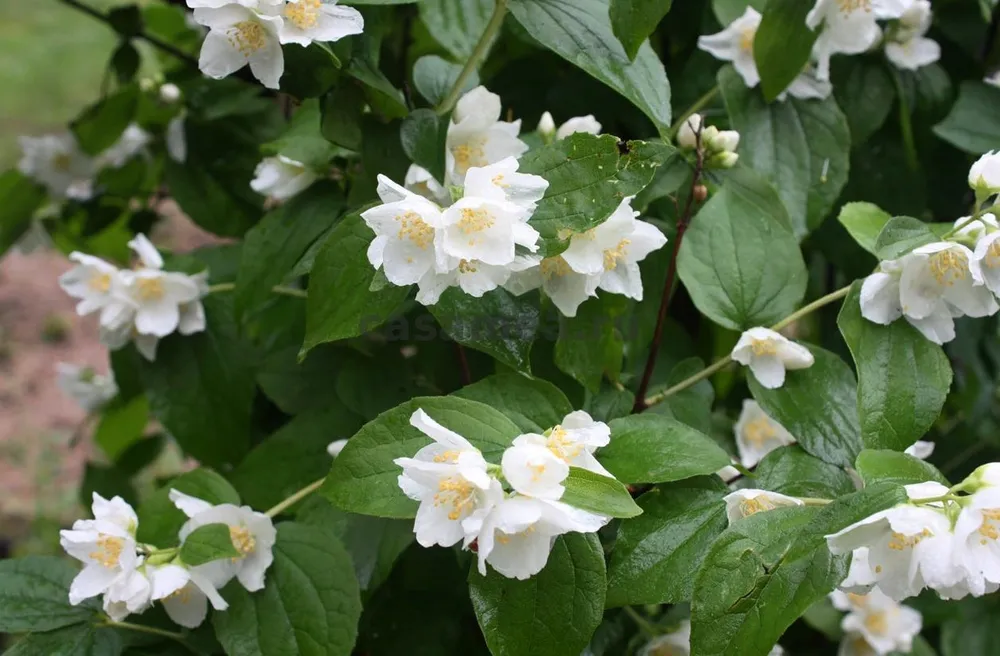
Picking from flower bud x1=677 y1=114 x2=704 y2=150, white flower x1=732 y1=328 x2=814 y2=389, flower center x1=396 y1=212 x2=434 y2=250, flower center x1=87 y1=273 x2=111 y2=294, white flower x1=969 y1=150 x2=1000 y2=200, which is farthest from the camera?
flower center x1=87 y1=273 x2=111 y2=294

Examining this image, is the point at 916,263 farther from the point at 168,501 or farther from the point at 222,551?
the point at 168,501

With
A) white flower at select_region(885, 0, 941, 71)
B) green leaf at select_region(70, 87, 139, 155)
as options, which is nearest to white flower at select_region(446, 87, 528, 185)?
white flower at select_region(885, 0, 941, 71)

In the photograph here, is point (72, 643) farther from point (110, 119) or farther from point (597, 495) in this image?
point (110, 119)

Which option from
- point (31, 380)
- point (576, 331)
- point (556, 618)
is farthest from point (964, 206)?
point (31, 380)

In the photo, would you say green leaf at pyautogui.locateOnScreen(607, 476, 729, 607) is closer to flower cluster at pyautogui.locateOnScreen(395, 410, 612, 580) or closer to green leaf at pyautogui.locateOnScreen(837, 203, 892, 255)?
flower cluster at pyautogui.locateOnScreen(395, 410, 612, 580)

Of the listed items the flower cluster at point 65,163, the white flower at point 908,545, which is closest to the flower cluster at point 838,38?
the white flower at point 908,545

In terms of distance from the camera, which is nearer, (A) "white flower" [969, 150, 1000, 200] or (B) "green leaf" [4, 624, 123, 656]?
(A) "white flower" [969, 150, 1000, 200]

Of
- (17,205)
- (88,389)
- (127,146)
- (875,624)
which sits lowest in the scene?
(88,389)

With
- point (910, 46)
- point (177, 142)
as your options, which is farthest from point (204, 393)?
point (910, 46)
